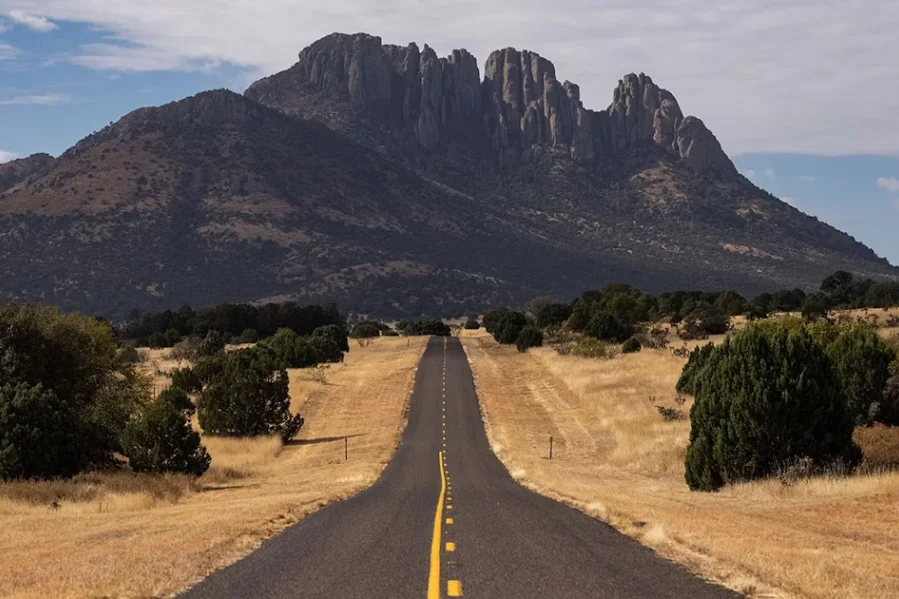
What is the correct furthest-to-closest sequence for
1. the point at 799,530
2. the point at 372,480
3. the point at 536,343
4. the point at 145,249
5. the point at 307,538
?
the point at 145,249
the point at 536,343
the point at 372,480
the point at 799,530
the point at 307,538

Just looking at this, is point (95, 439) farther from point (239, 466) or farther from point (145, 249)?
point (145, 249)

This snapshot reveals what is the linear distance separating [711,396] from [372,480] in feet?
37.4

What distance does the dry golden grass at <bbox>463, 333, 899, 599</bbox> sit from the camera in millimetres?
11711

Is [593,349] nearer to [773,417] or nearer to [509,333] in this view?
[509,333]

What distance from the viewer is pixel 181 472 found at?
32.2 metres

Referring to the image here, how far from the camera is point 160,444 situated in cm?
3225

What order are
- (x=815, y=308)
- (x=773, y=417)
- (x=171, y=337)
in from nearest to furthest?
(x=773, y=417)
(x=815, y=308)
(x=171, y=337)

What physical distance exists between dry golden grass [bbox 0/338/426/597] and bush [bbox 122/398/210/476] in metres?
1.33

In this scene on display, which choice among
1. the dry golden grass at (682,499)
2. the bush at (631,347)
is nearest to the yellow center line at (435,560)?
the dry golden grass at (682,499)

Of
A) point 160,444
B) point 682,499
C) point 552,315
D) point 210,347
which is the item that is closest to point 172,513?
point 160,444

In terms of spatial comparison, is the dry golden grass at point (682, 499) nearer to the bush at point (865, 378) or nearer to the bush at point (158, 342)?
the bush at point (865, 378)

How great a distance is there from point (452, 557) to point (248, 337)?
92422mm

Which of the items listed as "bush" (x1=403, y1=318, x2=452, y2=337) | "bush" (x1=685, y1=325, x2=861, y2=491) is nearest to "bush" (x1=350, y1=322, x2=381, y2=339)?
"bush" (x1=403, y1=318, x2=452, y2=337)

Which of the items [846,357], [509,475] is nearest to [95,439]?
[509,475]
